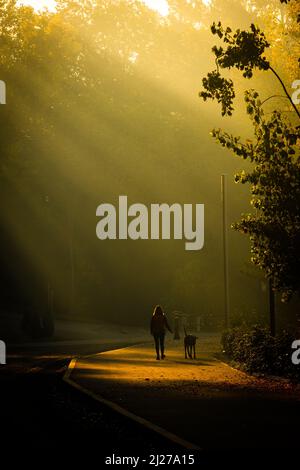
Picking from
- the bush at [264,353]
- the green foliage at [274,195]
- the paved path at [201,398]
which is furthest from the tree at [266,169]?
the paved path at [201,398]

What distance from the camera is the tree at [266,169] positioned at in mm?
20453

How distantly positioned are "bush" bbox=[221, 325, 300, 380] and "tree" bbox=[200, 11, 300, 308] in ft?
A: 7.39

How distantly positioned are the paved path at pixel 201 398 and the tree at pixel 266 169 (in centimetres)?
296

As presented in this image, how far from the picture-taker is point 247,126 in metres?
57.7

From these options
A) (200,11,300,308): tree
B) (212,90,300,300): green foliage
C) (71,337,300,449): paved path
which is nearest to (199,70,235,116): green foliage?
(200,11,300,308): tree

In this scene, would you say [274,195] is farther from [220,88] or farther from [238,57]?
[238,57]

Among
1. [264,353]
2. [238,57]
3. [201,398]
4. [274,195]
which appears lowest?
[201,398]

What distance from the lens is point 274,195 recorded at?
72.1ft

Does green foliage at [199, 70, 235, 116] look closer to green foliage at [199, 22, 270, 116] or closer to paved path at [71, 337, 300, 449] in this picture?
green foliage at [199, 22, 270, 116]

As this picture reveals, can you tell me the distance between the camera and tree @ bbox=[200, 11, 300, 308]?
20453mm

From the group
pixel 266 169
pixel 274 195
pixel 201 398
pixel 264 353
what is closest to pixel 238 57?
pixel 266 169

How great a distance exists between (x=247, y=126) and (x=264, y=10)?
95.8ft

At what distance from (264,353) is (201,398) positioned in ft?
25.5
